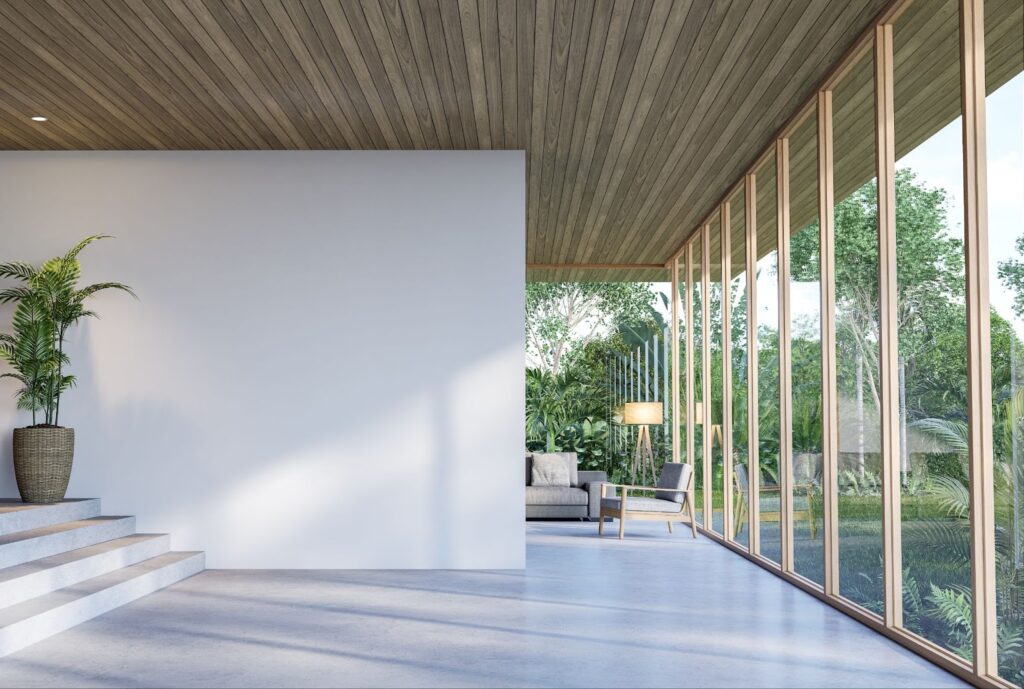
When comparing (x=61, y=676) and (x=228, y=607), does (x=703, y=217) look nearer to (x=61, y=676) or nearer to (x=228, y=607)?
(x=228, y=607)

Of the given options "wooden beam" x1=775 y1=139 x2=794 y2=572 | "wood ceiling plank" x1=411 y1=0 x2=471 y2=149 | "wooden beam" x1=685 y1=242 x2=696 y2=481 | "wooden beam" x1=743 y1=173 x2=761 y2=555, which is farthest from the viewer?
"wooden beam" x1=685 y1=242 x2=696 y2=481

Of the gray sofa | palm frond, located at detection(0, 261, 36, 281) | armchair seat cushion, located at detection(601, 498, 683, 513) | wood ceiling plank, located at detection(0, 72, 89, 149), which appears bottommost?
the gray sofa

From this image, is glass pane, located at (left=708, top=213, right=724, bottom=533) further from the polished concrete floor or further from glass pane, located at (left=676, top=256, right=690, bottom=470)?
the polished concrete floor

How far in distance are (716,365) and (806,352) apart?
3.27 metres

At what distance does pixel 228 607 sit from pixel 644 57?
419cm

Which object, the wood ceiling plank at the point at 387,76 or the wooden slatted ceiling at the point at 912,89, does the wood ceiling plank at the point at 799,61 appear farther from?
the wood ceiling plank at the point at 387,76

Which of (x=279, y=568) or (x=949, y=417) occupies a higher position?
(x=949, y=417)

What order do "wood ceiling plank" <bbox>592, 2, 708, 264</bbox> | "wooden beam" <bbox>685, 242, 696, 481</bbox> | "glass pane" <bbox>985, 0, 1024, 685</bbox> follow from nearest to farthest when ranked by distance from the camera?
"glass pane" <bbox>985, 0, 1024, 685</bbox> < "wood ceiling plank" <bbox>592, 2, 708, 264</bbox> < "wooden beam" <bbox>685, 242, 696, 481</bbox>

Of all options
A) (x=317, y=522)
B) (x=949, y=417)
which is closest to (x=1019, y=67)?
(x=949, y=417)

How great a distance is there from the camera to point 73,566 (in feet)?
19.1

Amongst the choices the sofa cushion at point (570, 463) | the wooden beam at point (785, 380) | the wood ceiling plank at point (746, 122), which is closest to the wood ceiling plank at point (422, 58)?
the wood ceiling plank at point (746, 122)

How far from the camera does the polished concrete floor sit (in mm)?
4207

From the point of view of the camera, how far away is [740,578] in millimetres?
7070

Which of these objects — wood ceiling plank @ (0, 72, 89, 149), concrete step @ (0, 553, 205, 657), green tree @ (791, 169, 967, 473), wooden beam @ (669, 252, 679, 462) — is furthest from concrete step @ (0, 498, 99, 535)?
wooden beam @ (669, 252, 679, 462)
